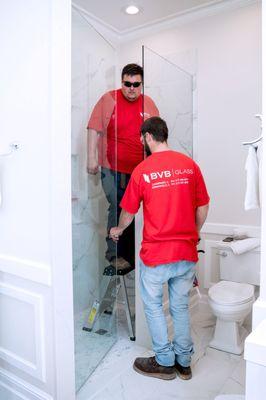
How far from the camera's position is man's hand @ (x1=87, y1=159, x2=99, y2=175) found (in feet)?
6.64

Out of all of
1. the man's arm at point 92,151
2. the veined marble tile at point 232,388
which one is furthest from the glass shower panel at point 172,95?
the veined marble tile at point 232,388

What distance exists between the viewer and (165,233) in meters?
1.89

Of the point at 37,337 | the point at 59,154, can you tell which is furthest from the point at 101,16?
the point at 37,337

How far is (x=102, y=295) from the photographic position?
7.43 feet

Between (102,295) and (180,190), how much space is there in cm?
95

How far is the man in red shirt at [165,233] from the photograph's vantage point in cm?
188

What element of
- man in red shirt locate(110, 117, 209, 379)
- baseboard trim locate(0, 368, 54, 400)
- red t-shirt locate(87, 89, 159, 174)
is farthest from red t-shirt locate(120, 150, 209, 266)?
baseboard trim locate(0, 368, 54, 400)

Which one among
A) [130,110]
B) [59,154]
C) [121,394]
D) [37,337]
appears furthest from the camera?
[130,110]

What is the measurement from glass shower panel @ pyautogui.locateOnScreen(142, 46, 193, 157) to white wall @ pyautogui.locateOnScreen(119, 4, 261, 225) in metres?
0.08

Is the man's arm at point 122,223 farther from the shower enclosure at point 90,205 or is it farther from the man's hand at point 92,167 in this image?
the man's hand at point 92,167

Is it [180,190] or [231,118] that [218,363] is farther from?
[231,118]

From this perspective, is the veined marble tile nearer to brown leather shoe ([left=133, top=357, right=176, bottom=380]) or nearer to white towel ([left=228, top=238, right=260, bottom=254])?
brown leather shoe ([left=133, top=357, right=176, bottom=380])

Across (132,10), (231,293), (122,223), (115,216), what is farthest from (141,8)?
(231,293)

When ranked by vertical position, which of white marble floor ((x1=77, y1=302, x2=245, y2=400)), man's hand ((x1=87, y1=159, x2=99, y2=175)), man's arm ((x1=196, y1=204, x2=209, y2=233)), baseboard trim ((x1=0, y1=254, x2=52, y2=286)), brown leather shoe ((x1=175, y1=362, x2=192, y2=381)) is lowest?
white marble floor ((x1=77, y1=302, x2=245, y2=400))
